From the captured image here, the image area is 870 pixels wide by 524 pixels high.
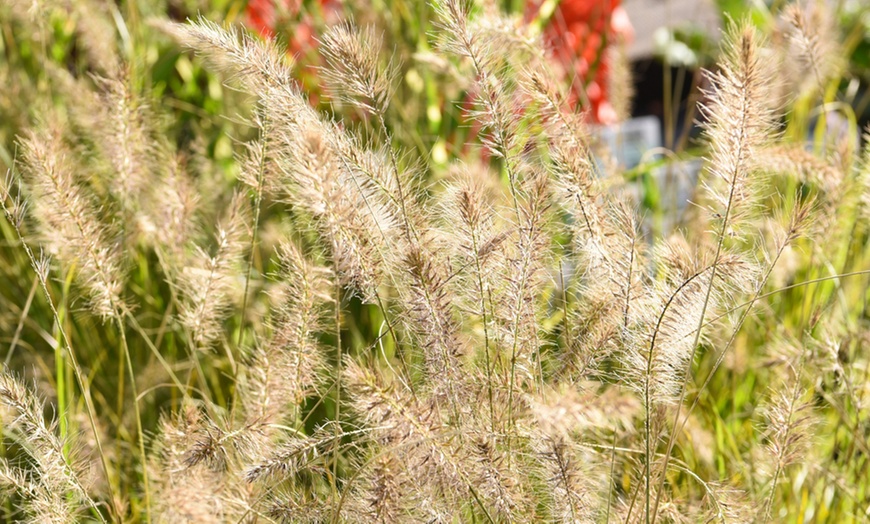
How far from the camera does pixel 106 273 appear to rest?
3.02 feet

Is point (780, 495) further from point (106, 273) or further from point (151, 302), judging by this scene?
point (151, 302)

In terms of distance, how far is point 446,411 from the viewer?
80cm

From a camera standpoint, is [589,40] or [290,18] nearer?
[290,18]

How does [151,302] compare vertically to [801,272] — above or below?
below

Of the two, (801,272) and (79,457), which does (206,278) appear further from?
(801,272)

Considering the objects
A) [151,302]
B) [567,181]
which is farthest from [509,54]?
[151,302]

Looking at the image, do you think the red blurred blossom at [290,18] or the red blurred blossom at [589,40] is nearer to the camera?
the red blurred blossom at [290,18]

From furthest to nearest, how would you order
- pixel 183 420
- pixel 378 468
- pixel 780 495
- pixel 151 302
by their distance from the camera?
1. pixel 151 302
2. pixel 780 495
3. pixel 183 420
4. pixel 378 468

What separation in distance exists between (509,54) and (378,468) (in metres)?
0.64

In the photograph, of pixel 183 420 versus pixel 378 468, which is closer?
pixel 378 468

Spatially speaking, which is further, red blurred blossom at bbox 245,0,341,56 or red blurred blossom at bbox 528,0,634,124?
red blurred blossom at bbox 528,0,634,124

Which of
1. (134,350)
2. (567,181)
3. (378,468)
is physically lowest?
(134,350)

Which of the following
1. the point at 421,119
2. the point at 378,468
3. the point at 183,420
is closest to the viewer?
the point at 378,468

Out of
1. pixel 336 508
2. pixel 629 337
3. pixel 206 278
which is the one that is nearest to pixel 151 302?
pixel 206 278
